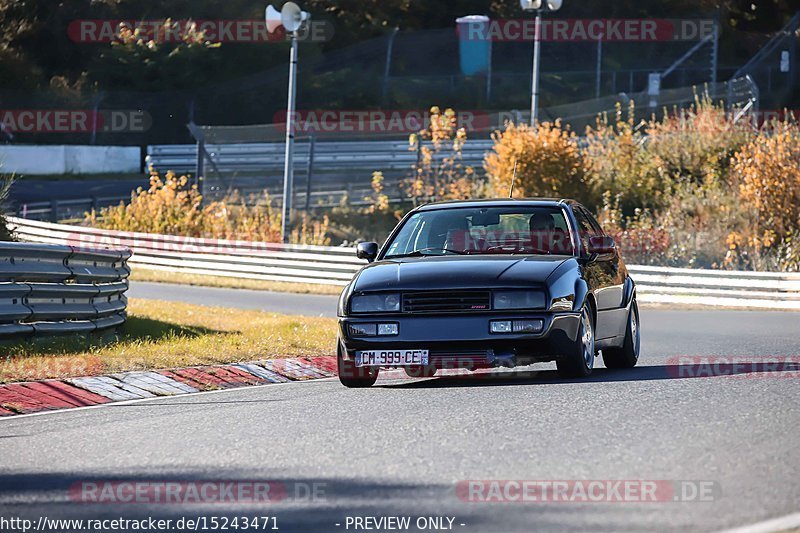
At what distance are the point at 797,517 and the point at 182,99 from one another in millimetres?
49301

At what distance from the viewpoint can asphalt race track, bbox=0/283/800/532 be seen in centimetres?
664

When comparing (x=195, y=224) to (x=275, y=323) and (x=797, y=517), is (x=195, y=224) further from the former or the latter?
(x=797, y=517)

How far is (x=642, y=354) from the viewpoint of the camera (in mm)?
→ 15625

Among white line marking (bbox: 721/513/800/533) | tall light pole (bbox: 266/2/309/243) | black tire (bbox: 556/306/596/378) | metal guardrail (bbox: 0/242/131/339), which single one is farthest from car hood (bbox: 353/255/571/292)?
tall light pole (bbox: 266/2/309/243)

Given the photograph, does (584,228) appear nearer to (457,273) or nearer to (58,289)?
(457,273)

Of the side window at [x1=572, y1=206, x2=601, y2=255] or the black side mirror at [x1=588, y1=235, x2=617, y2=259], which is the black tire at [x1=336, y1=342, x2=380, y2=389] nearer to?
the side window at [x1=572, y1=206, x2=601, y2=255]

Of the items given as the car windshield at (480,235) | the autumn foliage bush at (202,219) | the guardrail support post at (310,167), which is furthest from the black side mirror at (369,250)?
the guardrail support post at (310,167)

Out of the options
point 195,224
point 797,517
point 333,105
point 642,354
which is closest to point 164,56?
point 333,105

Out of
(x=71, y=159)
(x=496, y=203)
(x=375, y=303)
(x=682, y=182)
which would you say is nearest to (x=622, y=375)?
(x=496, y=203)

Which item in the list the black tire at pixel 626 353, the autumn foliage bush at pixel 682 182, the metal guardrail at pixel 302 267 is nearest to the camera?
the black tire at pixel 626 353

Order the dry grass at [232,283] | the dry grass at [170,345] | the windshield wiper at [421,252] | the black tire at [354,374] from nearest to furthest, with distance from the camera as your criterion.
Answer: the black tire at [354,374]
the windshield wiper at [421,252]
the dry grass at [170,345]
the dry grass at [232,283]

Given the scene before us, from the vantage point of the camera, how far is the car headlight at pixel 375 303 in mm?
11406

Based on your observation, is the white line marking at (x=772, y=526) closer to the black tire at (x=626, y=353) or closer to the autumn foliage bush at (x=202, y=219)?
the black tire at (x=626, y=353)

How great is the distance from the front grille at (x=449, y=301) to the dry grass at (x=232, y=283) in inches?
671
